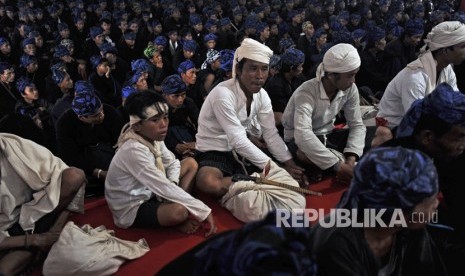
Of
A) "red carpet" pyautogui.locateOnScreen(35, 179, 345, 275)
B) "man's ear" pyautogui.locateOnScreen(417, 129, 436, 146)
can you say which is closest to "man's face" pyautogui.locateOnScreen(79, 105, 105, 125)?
"red carpet" pyautogui.locateOnScreen(35, 179, 345, 275)

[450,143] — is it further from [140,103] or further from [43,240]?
[43,240]

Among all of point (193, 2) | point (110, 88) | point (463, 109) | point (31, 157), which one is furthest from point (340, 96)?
point (193, 2)

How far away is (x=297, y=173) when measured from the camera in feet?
9.89

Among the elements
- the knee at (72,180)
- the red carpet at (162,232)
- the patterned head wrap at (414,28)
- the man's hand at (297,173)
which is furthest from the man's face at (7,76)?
the patterned head wrap at (414,28)

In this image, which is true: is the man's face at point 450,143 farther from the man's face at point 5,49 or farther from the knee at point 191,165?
the man's face at point 5,49

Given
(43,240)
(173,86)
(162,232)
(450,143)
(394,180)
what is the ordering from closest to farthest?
(394,180) → (450,143) → (43,240) → (162,232) → (173,86)

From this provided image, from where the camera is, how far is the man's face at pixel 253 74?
2836 millimetres

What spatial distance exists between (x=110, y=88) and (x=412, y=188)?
4.34m

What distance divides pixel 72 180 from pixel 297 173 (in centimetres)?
148

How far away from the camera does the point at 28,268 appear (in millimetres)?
2252

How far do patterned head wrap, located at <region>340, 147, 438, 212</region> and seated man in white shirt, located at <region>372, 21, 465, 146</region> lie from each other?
1812 millimetres

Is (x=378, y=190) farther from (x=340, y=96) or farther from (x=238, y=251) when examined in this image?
(x=340, y=96)

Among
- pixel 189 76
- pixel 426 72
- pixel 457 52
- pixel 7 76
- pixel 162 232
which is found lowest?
pixel 162 232

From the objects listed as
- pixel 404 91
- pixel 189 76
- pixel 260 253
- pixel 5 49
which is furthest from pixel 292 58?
pixel 5 49
